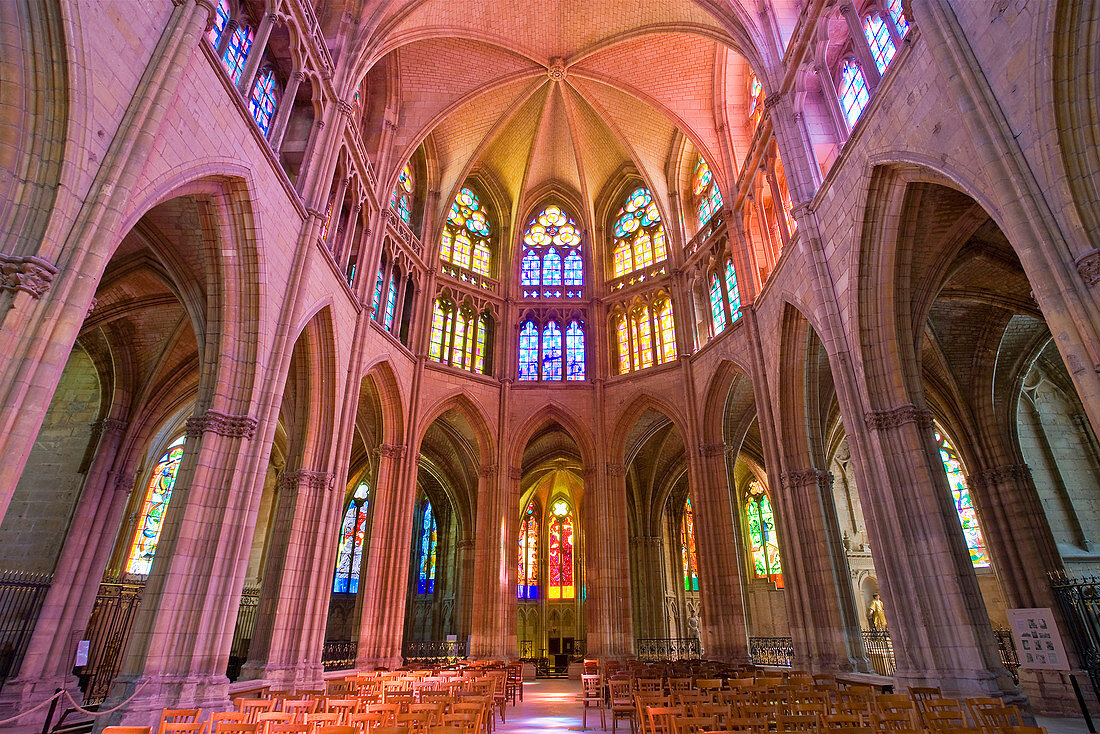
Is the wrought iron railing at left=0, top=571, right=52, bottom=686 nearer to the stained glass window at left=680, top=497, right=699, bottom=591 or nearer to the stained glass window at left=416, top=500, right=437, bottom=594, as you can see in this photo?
the stained glass window at left=416, top=500, right=437, bottom=594

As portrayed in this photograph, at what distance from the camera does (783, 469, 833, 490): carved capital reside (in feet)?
51.8

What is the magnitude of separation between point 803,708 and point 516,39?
897 inches

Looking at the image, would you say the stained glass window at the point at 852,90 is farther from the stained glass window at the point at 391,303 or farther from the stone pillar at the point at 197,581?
the stained glass window at the point at 391,303

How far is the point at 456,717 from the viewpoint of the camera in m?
5.96

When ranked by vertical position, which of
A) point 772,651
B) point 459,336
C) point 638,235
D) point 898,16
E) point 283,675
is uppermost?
point 638,235

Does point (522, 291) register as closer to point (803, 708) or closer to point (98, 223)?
point (98, 223)

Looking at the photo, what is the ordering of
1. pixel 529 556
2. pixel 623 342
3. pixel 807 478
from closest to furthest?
pixel 807 478 → pixel 623 342 → pixel 529 556

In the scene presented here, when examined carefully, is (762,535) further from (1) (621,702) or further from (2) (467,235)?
(1) (621,702)

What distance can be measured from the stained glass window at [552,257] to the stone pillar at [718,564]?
10169mm

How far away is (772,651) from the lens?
22.7 metres

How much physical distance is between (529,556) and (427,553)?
5719 millimetres

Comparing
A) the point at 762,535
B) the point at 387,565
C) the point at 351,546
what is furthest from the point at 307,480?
the point at 762,535

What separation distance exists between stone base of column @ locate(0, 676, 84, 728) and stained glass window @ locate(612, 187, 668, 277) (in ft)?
74.2

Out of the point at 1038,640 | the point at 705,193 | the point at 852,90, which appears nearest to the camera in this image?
the point at 1038,640
